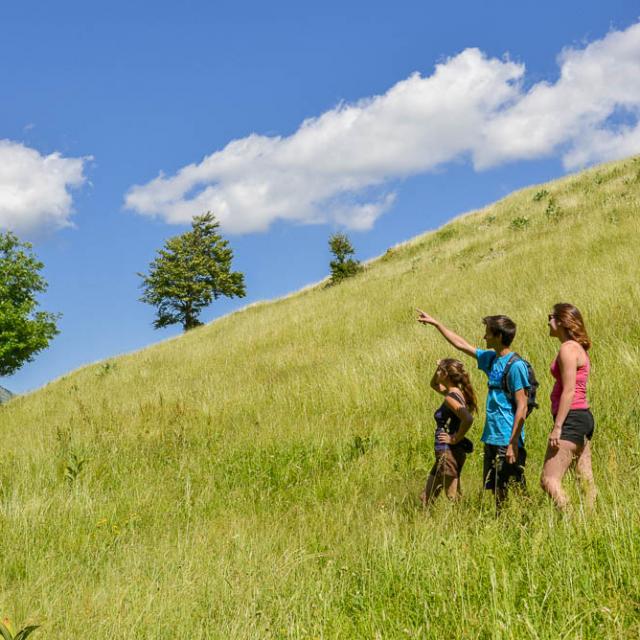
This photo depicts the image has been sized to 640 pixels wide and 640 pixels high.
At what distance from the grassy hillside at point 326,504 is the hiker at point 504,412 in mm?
350

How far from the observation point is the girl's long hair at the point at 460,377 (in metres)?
5.06

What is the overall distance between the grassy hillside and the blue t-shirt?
60 cm

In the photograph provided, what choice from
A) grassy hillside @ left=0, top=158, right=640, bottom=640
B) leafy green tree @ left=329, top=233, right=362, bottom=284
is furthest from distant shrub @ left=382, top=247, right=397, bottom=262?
grassy hillside @ left=0, top=158, right=640, bottom=640

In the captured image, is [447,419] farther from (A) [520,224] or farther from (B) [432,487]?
(A) [520,224]

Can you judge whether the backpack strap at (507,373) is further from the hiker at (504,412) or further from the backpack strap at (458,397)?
the backpack strap at (458,397)

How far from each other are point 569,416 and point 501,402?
0.55m

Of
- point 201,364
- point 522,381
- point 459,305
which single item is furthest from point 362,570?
point 201,364

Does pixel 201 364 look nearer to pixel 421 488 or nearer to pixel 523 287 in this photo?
pixel 523 287

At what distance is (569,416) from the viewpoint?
4.19m

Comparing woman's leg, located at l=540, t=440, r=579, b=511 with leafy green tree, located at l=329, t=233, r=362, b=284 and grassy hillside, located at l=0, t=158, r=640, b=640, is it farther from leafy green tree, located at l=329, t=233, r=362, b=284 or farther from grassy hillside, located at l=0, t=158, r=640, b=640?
leafy green tree, located at l=329, t=233, r=362, b=284

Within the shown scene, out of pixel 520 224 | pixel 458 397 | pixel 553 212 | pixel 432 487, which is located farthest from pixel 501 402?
pixel 553 212

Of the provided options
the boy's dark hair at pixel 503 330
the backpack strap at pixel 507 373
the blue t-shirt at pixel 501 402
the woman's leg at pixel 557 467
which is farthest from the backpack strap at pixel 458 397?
the woman's leg at pixel 557 467

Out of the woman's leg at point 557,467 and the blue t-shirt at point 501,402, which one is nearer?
the woman's leg at point 557,467

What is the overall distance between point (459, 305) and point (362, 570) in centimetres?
924
